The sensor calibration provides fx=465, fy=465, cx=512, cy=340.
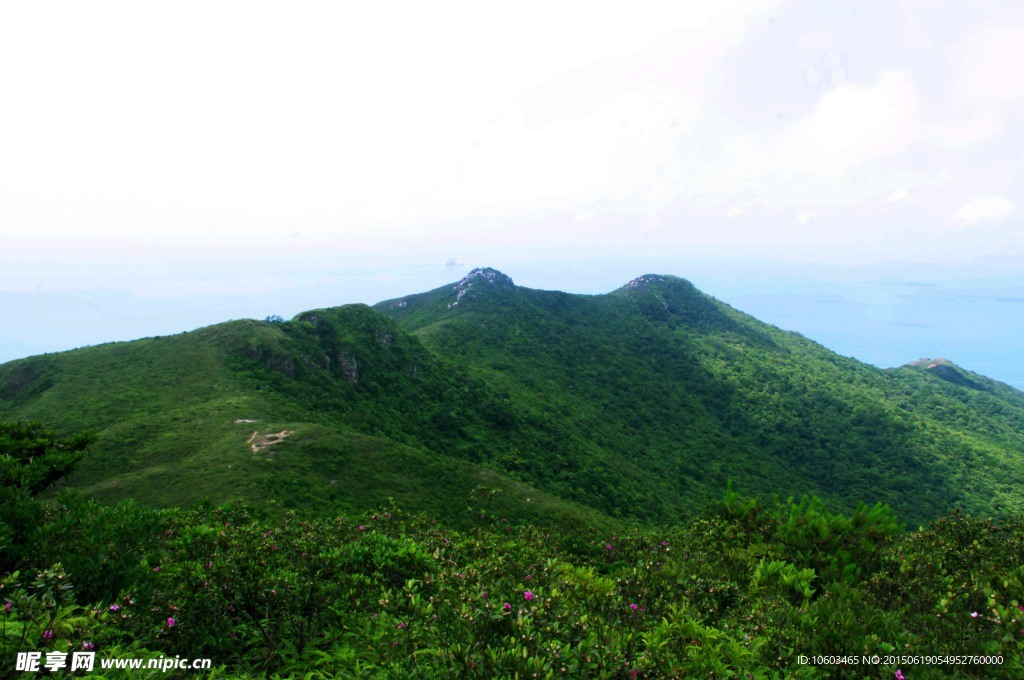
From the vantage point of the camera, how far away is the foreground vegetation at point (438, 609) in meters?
6.43

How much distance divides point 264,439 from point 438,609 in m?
34.6

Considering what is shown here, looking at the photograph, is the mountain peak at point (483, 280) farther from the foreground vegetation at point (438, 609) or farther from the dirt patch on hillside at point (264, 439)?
the foreground vegetation at point (438, 609)

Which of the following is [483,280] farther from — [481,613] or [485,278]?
[481,613]

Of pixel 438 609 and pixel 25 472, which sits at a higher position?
pixel 25 472

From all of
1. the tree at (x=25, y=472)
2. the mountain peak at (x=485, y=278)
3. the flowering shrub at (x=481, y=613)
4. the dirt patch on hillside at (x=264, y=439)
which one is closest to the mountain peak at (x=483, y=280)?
the mountain peak at (x=485, y=278)

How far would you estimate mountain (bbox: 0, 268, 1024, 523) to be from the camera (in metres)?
36.0

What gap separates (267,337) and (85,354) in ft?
62.8

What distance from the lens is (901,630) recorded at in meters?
8.52

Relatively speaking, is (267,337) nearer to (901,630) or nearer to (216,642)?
(216,642)

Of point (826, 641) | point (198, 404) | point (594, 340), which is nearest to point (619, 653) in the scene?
point (826, 641)

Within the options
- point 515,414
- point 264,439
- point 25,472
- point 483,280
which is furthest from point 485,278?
point 25,472

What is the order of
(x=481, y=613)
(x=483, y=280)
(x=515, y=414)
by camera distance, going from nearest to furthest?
(x=481, y=613), (x=515, y=414), (x=483, y=280)

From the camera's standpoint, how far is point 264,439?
37000 mm

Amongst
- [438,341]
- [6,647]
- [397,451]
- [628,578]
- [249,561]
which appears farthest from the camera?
[438,341]
